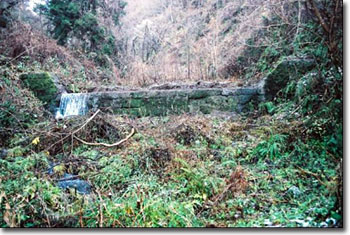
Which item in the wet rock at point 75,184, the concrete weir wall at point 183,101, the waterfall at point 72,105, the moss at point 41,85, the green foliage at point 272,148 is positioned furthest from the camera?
the moss at point 41,85

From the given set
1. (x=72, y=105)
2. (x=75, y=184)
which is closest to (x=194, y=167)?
(x=75, y=184)

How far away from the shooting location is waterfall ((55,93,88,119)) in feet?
21.5

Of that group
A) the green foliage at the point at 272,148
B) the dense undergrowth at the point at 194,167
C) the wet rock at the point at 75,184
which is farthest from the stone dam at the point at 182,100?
the wet rock at the point at 75,184

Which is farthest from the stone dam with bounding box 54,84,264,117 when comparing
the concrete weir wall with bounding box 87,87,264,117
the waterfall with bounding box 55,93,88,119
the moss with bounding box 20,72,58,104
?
→ the moss with bounding box 20,72,58,104

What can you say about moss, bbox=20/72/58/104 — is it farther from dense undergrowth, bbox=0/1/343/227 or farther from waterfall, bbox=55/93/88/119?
dense undergrowth, bbox=0/1/343/227

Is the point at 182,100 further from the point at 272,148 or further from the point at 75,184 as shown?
the point at 75,184

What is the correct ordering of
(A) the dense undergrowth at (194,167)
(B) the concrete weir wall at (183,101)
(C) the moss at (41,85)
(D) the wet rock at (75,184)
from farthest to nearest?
(C) the moss at (41,85) < (B) the concrete weir wall at (183,101) < (D) the wet rock at (75,184) < (A) the dense undergrowth at (194,167)

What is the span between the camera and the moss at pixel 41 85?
21.9 ft

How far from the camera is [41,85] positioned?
675 centimetres

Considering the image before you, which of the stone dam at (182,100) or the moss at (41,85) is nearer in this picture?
the stone dam at (182,100)

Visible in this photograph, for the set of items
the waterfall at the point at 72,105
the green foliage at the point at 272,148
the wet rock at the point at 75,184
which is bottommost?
the wet rock at the point at 75,184

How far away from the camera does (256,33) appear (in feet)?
24.8

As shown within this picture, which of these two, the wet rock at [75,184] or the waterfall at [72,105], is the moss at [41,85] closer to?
the waterfall at [72,105]

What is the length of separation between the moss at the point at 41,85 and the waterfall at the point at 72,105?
0.92 ft
